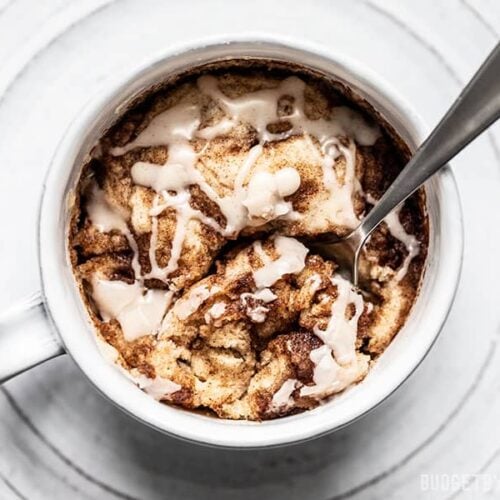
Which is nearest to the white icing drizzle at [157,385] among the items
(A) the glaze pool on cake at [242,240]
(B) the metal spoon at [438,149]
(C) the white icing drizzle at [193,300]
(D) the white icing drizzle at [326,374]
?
(A) the glaze pool on cake at [242,240]

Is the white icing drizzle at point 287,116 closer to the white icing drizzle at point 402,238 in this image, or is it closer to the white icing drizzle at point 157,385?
the white icing drizzle at point 402,238

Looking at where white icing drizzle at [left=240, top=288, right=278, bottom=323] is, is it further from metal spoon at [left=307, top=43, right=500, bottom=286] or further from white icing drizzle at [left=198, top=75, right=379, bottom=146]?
white icing drizzle at [left=198, top=75, right=379, bottom=146]

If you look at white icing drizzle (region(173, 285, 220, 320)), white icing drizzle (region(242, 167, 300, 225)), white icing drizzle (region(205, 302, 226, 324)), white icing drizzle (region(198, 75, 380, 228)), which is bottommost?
white icing drizzle (region(205, 302, 226, 324))

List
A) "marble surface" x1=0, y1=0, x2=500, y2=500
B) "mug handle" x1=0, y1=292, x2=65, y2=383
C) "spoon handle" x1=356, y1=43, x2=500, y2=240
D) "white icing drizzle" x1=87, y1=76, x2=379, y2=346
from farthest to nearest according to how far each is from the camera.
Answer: "marble surface" x1=0, y1=0, x2=500, y2=500 → "white icing drizzle" x1=87, y1=76, x2=379, y2=346 → "mug handle" x1=0, y1=292, x2=65, y2=383 → "spoon handle" x1=356, y1=43, x2=500, y2=240

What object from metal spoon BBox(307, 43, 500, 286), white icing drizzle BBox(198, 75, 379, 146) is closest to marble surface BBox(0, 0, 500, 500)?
white icing drizzle BBox(198, 75, 379, 146)

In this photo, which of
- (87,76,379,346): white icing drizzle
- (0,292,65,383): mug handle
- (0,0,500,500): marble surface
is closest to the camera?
(0,292,65,383): mug handle

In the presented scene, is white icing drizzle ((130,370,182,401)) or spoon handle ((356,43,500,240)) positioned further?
white icing drizzle ((130,370,182,401))

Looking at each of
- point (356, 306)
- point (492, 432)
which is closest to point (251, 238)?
point (356, 306)

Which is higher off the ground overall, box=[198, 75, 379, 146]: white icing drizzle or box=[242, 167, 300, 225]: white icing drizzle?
box=[198, 75, 379, 146]: white icing drizzle
